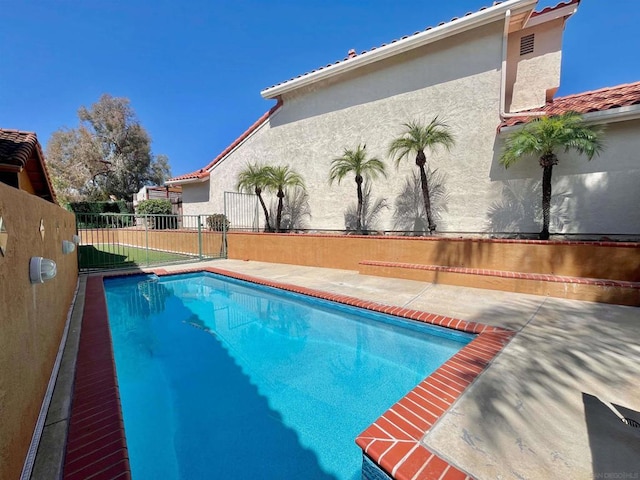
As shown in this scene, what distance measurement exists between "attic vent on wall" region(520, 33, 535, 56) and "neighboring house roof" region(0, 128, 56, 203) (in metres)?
16.3

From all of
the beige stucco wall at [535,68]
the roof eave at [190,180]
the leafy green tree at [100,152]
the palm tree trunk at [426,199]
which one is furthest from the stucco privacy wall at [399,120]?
the leafy green tree at [100,152]

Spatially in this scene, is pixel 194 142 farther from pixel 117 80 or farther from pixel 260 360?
pixel 260 360

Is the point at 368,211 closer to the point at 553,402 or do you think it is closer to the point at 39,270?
the point at 553,402

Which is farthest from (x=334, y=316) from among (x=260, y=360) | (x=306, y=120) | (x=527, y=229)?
(x=306, y=120)

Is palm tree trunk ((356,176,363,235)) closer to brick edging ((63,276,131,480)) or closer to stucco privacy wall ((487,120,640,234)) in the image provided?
stucco privacy wall ((487,120,640,234))

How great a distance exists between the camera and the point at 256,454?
3.05m

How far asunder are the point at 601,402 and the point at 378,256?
7.28 metres

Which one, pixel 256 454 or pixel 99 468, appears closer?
pixel 99 468

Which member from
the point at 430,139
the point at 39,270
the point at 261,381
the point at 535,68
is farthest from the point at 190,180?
the point at 535,68

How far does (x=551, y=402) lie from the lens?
286cm

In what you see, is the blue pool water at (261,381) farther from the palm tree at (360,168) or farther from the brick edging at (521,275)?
the palm tree at (360,168)

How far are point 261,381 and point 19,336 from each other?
3055 mm

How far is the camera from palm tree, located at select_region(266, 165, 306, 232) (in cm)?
1314

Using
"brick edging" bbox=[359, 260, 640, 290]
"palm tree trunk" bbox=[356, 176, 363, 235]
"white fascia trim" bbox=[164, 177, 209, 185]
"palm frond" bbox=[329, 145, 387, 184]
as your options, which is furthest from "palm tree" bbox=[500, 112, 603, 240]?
"white fascia trim" bbox=[164, 177, 209, 185]
